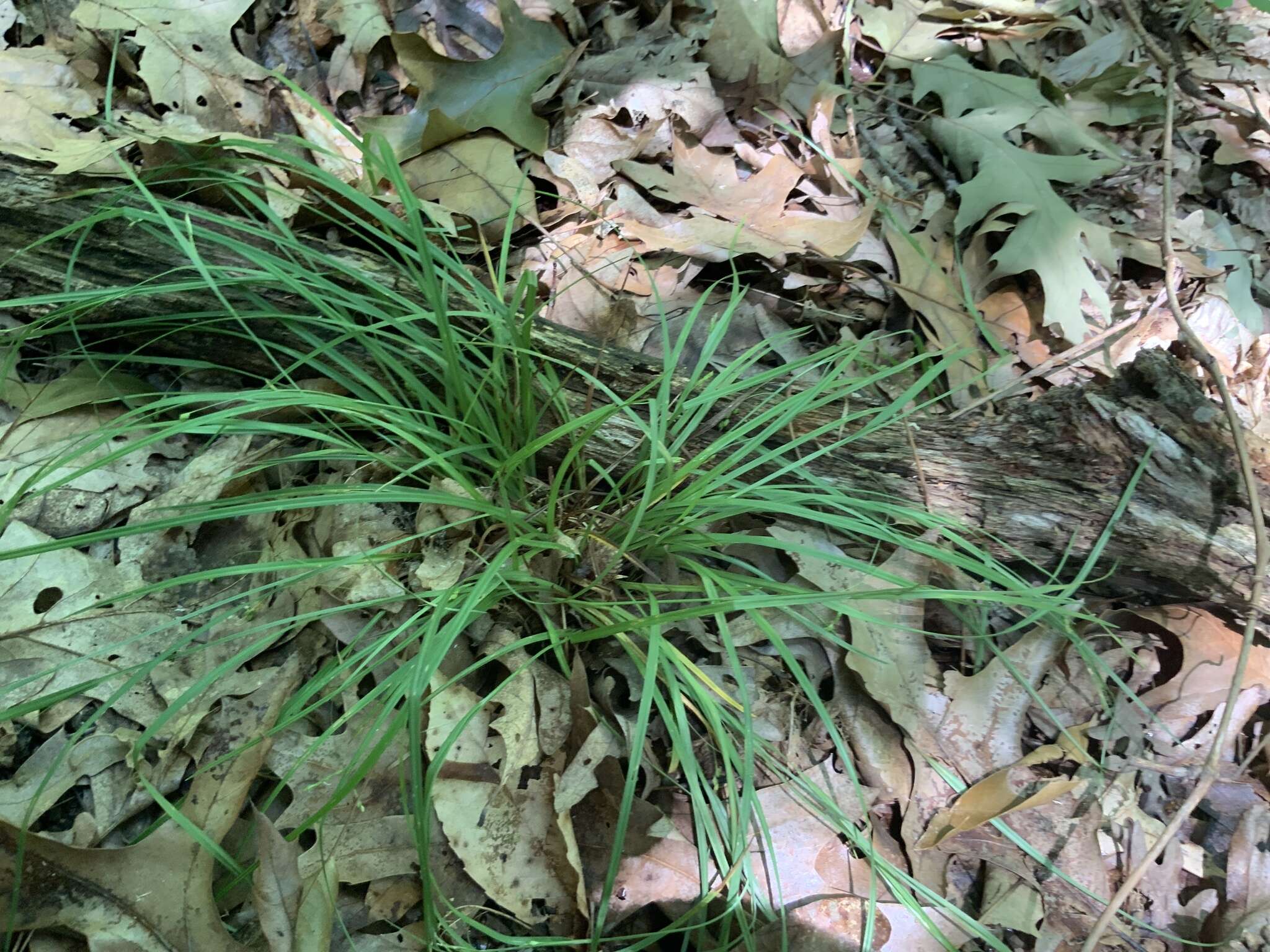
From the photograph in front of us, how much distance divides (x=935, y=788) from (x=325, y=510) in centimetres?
115

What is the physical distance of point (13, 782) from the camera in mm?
1028

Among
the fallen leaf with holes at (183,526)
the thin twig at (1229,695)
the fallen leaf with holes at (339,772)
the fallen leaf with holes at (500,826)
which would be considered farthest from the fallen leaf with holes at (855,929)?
the fallen leaf with holes at (183,526)

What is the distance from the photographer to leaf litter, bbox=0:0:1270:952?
104 cm

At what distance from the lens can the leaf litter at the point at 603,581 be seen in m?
1.04

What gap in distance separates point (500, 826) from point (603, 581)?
0.40 metres

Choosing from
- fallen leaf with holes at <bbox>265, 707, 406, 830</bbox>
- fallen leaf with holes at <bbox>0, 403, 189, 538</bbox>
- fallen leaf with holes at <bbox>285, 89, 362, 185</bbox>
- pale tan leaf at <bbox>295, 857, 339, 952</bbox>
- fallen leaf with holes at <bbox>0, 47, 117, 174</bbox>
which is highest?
fallen leaf with holes at <bbox>0, 47, 117, 174</bbox>

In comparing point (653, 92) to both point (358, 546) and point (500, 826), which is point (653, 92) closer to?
point (358, 546)

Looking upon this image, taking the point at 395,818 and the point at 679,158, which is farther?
the point at 679,158

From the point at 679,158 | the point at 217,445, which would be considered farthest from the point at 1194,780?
the point at 217,445

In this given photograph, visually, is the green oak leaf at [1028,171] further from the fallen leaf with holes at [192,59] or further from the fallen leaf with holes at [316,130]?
the fallen leaf with holes at [192,59]

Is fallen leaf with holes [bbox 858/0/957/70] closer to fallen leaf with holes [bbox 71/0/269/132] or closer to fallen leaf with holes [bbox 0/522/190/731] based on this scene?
fallen leaf with holes [bbox 71/0/269/132]

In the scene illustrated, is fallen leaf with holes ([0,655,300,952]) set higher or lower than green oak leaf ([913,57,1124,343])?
lower

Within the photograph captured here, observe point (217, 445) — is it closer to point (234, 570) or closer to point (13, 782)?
point (234, 570)

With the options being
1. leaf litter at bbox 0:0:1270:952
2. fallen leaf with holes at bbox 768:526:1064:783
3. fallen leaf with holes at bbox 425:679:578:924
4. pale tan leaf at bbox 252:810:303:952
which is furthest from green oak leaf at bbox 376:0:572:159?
pale tan leaf at bbox 252:810:303:952
